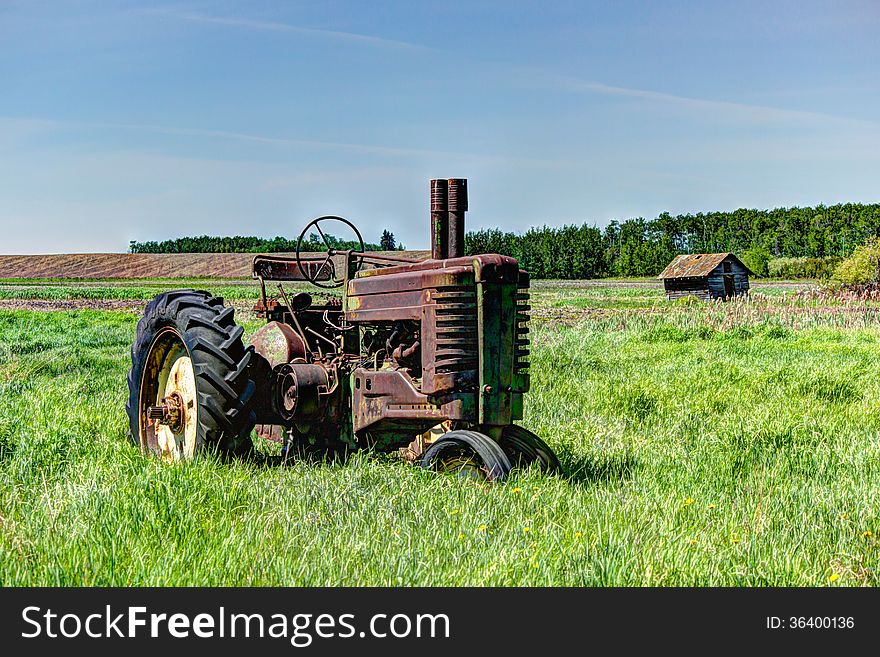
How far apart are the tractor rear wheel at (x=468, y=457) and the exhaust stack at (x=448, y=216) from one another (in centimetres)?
111

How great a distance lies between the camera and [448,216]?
535 centimetres

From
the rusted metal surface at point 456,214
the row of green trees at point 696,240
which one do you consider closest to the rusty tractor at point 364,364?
the rusted metal surface at point 456,214

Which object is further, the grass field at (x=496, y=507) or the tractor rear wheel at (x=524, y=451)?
the tractor rear wheel at (x=524, y=451)

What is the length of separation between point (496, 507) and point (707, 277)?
1686 inches

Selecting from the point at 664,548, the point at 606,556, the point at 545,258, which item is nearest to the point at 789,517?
the point at 664,548

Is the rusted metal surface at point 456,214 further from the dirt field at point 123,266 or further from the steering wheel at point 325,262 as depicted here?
the dirt field at point 123,266

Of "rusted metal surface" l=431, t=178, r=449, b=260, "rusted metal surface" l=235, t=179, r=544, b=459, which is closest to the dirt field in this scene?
"rusted metal surface" l=235, t=179, r=544, b=459

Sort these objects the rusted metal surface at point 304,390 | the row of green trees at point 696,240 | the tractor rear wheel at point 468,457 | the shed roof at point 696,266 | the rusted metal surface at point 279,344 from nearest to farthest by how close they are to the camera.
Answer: the tractor rear wheel at point 468,457 → the rusted metal surface at point 304,390 → the rusted metal surface at point 279,344 → the shed roof at point 696,266 → the row of green trees at point 696,240

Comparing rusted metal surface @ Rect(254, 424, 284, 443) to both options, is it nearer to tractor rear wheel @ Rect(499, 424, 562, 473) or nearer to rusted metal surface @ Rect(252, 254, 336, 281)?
rusted metal surface @ Rect(252, 254, 336, 281)

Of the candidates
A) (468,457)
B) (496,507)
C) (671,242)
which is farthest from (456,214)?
(671,242)

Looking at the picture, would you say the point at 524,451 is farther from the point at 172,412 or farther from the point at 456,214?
the point at 172,412

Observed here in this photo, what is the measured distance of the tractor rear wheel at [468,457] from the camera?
4.81 meters

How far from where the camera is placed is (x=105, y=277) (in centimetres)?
7512
